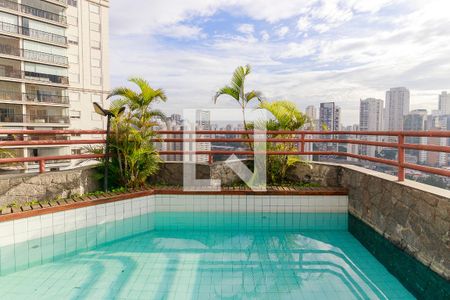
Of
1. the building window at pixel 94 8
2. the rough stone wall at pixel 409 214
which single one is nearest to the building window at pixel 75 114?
the building window at pixel 94 8

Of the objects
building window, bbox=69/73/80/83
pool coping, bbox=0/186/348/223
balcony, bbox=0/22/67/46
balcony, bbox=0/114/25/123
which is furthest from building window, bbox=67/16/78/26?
pool coping, bbox=0/186/348/223

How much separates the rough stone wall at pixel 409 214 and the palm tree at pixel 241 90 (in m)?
2.51

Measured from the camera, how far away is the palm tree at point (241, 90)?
19.0 ft

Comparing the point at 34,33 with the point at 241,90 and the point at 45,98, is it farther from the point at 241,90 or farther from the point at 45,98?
the point at 241,90

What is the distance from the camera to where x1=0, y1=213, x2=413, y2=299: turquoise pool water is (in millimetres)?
2658

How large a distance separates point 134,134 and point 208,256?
2.56m

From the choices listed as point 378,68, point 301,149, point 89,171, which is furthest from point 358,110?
point 89,171

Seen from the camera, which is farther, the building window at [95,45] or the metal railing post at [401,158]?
the building window at [95,45]

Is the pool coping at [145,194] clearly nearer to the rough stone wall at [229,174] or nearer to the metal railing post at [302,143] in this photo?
the rough stone wall at [229,174]

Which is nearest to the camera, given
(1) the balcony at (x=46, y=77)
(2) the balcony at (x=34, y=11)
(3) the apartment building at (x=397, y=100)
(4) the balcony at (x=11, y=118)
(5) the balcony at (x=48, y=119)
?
(3) the apartment building at (x=397, y=100)

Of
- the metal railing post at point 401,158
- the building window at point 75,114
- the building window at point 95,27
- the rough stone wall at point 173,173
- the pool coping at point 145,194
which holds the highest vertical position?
the building window at point 95,27

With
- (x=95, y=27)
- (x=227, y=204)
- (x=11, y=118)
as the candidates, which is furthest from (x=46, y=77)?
(x=227, y=204)

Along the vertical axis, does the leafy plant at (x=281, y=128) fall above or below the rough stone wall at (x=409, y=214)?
above

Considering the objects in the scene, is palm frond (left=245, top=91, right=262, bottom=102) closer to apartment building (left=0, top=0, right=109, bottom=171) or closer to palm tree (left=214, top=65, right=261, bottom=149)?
palm tree (left=214, top=65, right=261, bottom=149)
